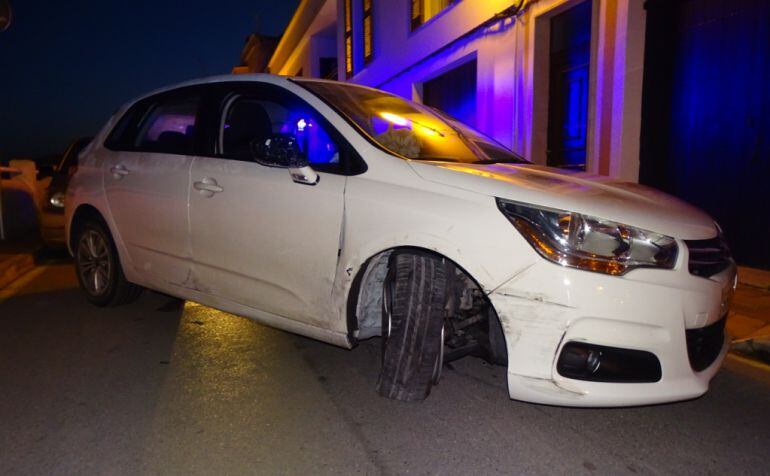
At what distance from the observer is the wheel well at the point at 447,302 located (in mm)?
2824

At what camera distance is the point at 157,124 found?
4.70 m

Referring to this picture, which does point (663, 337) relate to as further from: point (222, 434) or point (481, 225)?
point (222, 434)

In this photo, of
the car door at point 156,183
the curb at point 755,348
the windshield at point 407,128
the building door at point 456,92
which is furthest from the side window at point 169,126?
the building door at point 456,92

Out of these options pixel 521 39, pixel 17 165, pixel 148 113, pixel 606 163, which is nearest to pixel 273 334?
pixel 148 113

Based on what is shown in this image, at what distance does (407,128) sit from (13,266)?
20.0ft

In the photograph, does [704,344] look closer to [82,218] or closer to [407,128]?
[407,128]

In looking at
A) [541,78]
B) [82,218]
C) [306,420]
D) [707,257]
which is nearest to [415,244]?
[306,420]

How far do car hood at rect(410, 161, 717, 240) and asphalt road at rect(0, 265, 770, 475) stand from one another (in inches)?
38.7

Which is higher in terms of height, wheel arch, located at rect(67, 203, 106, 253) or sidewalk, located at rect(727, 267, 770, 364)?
wheel arch, located at rect(67, 203, 106, 253)

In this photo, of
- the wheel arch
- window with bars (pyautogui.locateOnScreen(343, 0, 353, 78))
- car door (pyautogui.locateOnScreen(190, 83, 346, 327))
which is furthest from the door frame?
window with bars (pyautogui.locateOnScreen(343, 0, 353, 78))

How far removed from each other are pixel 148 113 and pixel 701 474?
14.5 feet

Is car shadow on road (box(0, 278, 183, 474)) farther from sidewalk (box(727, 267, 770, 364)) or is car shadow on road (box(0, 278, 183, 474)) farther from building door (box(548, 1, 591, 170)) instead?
building door (box(548, 1, 591, 170))

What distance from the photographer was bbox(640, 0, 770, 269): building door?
5754mm

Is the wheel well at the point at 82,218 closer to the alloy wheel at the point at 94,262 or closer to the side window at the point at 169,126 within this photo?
the alloy wheel at the point at 94,262
